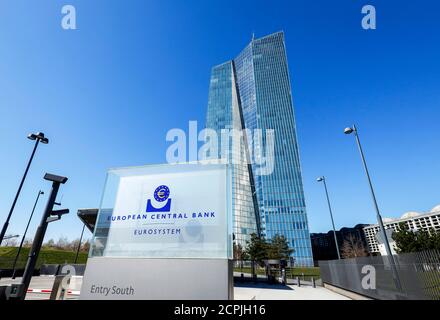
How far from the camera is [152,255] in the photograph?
13.0 feet

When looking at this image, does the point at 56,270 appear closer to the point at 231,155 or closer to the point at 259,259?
the point at 259,259

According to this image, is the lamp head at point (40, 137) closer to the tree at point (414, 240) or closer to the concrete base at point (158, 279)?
the concrete base at point (158, 279)

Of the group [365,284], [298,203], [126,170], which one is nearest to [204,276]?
[126,170]

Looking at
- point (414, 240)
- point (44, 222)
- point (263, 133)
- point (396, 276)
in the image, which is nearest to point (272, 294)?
point (396, 276)

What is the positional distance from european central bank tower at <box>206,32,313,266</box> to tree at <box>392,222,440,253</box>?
5262 centimetres

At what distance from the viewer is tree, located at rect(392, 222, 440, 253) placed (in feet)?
72.7

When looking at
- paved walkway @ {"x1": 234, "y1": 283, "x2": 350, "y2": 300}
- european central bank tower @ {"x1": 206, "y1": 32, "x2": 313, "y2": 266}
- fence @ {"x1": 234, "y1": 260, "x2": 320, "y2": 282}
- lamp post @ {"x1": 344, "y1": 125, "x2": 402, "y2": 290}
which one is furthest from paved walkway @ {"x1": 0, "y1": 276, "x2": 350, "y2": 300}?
european central bank tower @ {"x1": 206, "y1": 32, "x2": 313, "y2": 266}

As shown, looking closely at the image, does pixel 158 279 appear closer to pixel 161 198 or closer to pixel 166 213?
pixel 166 213

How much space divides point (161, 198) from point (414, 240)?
102 feet

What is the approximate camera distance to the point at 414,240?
23.6 meters

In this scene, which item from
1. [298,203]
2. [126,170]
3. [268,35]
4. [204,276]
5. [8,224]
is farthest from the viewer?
[268,35]

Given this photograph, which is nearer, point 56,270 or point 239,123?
point 56,270

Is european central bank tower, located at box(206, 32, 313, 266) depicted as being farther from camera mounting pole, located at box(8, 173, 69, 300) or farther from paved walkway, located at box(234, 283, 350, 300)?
camera mounting pole, located at box(8, 173, 69, 300)
